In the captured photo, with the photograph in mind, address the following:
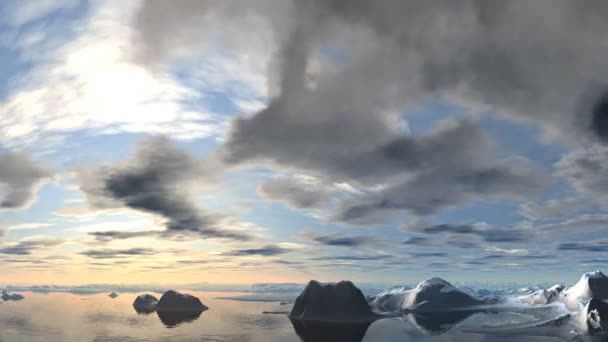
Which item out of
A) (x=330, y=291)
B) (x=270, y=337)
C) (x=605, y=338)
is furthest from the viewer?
(x=330, y=291)

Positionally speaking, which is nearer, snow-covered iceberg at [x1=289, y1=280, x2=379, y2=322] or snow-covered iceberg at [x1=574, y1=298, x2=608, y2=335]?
snow-covered iceberg at [x1=574, y1=298, x2=608, y2=335]

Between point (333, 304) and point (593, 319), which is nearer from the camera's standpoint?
point (593, 319)

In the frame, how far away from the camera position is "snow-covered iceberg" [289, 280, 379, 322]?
182750 mm

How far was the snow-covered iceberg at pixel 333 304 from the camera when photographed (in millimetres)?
182750

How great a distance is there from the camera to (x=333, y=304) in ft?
604

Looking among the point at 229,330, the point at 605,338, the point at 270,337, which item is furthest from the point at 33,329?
the point at 605,338

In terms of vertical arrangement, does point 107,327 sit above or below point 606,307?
below

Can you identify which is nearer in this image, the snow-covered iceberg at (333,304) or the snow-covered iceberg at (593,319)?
the snow-covered iceberg at (593,319)

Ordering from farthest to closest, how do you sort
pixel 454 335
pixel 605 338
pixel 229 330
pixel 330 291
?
pixel 330 291 → pixel 229 330 → pixel 454 335 → pixel 605 338

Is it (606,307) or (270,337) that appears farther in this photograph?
(606,307)

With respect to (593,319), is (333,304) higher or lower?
higher

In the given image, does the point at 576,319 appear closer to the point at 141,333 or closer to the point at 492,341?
the point at 492,341

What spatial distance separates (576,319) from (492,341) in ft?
224

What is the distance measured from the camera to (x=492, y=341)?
125 m
